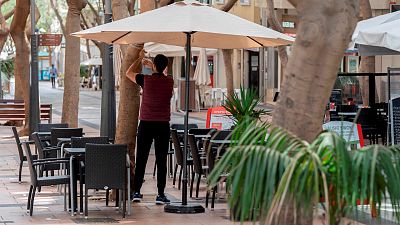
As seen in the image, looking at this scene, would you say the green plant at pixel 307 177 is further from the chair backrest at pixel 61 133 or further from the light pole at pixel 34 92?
the light pole at pixel 34 92

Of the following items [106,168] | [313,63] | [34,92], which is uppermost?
[313,63]

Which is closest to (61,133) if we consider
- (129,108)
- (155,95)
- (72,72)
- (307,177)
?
(129,108)

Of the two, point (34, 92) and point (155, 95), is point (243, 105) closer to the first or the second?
point (155, 95)

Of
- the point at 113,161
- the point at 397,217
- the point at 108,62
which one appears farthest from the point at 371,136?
the point at 397,217

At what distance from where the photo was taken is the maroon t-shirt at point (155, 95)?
40.7ft

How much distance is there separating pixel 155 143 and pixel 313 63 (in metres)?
6.81

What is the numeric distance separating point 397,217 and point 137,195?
292 inches

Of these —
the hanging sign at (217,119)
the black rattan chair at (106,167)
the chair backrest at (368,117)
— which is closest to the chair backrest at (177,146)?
the black rattan chair at (106,167)

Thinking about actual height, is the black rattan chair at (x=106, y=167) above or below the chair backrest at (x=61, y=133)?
below

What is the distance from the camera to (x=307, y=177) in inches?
204

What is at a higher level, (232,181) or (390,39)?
(390,39)

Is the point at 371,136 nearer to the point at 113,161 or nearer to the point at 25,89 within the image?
the point at 113,161

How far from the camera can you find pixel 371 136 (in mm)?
19172

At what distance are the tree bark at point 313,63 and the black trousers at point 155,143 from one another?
6415 mm
